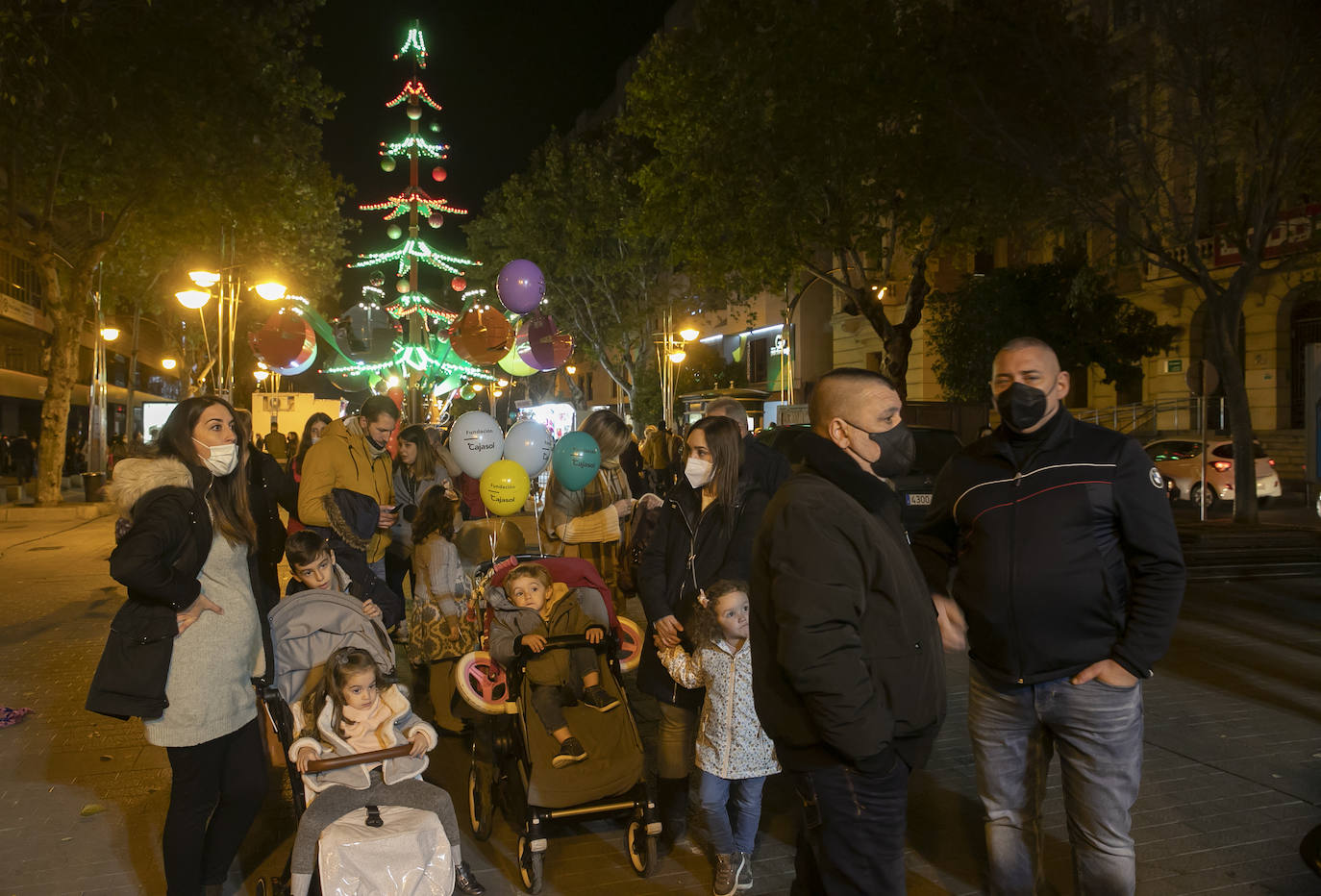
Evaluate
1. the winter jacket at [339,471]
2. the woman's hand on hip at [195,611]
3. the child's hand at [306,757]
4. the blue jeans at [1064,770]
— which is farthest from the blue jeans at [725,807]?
the winter jacket at [339,471]

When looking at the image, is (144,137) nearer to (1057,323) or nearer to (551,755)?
(551,755)

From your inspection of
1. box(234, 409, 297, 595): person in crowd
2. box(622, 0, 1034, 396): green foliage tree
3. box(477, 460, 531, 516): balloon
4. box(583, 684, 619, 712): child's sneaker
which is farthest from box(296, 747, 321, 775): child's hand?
box(622, 0, 1034, 396): green foliage tree

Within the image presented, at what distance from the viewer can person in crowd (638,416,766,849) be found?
4152 millimetres

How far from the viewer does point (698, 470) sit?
13.6ft

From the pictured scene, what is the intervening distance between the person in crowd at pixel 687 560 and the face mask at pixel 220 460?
1786 millimetres

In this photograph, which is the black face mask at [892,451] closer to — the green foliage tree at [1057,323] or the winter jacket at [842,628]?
the winter jacket at [842,628]

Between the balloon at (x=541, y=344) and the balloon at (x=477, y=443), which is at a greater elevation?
the balloon at (x=541, y=344)

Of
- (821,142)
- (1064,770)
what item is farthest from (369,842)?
(821,142)

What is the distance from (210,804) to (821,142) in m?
17.3

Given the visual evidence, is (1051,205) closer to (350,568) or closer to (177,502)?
(350,568)

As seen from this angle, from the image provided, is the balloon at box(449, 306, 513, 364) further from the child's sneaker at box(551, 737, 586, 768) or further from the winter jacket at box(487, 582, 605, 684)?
the child's sneaker at box(551, 737, 586, 768)

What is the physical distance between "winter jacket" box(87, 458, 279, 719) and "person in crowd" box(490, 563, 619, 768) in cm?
157

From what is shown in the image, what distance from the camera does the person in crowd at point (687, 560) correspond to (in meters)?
4.15

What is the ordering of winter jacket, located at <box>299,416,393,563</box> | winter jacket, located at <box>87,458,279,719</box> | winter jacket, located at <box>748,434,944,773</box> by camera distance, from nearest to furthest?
winter jacket, located at <box>748,434,944,773</box> < winter jacket, located at <box>87,458,279,719</box> < winter jacket, located at <box>299,416,393,563</box>
